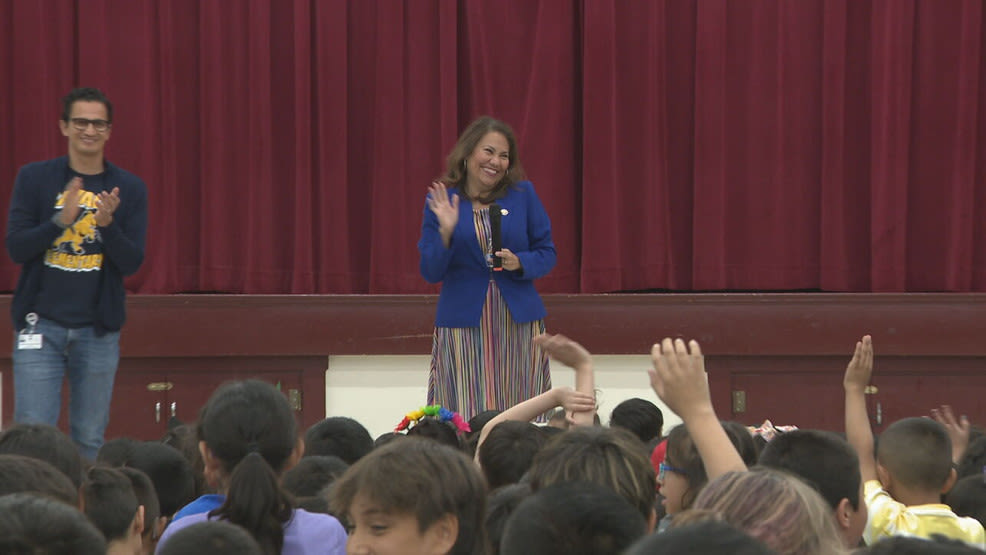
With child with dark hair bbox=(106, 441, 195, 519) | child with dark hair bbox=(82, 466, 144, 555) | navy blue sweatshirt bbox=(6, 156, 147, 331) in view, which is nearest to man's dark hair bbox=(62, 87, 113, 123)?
navy blue sweatshirt bbox=(6, 156, 147, 331)

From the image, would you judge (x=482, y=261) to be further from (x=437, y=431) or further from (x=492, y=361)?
(x=437, y=431)

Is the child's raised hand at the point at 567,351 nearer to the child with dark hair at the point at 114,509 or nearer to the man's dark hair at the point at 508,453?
the man's dark hair at the point at 508,453

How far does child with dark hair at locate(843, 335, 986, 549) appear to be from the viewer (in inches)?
108

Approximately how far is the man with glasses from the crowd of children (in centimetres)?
125

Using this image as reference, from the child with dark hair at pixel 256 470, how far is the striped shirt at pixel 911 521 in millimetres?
1133

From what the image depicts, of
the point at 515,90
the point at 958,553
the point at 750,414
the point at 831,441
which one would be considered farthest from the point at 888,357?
the point at 958,553

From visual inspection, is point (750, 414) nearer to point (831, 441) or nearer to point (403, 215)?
point (403, 215)

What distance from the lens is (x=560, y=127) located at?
623cm

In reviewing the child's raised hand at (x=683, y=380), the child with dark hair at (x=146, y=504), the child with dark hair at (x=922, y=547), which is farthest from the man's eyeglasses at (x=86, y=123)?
the child with dark hair at (x=922, y=547)

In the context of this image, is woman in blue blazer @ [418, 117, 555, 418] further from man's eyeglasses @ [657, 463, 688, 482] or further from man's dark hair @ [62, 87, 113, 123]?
man's eyeglasses @ [657, 463, 688, 482]

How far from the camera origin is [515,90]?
6285 mm

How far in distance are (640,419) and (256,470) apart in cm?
177

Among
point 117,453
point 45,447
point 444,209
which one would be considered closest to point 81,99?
point 444,209

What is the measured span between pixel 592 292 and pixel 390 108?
1.26 meters
